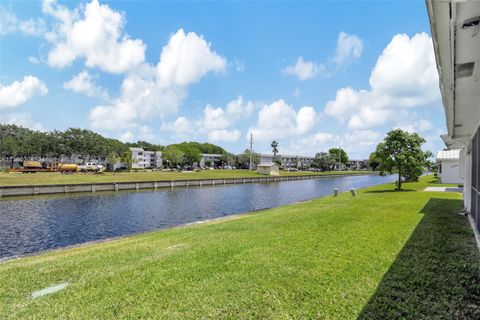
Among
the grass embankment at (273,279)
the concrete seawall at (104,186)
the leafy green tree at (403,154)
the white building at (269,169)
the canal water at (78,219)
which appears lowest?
the canal water at (78,219)

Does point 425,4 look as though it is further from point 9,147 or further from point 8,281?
point 9,147

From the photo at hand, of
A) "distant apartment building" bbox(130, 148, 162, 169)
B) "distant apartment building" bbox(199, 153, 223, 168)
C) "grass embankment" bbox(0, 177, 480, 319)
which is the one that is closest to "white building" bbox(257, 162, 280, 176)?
"distant apartment building" bbox(130, 148, 162, 169)

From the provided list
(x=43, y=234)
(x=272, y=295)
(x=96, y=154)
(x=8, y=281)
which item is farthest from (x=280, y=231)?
(x=96, y=154)

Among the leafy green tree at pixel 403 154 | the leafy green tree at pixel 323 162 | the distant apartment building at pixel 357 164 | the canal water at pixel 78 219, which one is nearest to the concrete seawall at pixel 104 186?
the canal water at pixel 78 219

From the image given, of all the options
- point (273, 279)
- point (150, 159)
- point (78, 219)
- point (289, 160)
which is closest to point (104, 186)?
point (78, 219)

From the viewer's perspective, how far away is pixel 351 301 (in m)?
4.36

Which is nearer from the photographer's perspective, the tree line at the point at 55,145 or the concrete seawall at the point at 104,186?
the concrete seawall at the point at 104,186

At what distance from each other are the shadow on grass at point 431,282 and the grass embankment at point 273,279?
0.02 metres

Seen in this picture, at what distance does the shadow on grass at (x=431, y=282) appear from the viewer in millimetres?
3998

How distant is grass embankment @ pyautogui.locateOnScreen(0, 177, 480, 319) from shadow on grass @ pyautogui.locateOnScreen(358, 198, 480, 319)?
0.02 metres

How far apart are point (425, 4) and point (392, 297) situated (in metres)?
4.11

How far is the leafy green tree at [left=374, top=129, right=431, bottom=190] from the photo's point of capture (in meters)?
25.1

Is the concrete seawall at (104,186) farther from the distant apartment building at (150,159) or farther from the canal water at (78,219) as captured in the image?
the distant apartment building at (150,159)

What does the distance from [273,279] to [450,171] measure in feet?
122
